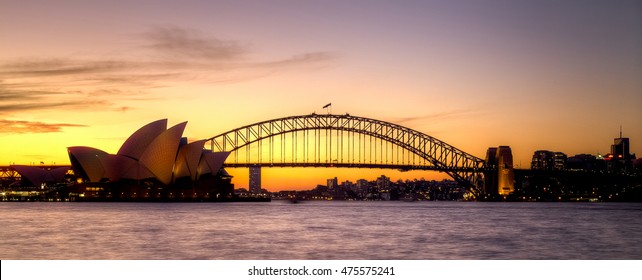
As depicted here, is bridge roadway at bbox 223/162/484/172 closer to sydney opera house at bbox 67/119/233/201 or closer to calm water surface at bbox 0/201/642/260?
sydney opera house at bbox 67/119/233/201

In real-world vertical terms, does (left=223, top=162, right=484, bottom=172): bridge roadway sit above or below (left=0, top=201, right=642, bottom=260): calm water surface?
above

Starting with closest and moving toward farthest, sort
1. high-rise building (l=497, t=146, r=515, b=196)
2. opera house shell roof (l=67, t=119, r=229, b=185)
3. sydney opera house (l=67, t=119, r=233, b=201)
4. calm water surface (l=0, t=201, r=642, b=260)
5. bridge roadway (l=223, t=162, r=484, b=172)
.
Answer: calm water surface (l=0, t=201, r=642, b=260) → opera house shell roof (l=67, t=119, r=229, b=185) → sydney opera house (l=67, t=119, r=233, b=201) → bridge roadway (l=223, t=162, r=484, b=172) → high-rise building (l=497, t=146, r=515, b=196)

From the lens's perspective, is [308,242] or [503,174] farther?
[503,174]

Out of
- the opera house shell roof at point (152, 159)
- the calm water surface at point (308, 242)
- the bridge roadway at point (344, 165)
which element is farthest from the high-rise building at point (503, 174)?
the calm water surface at point (308, 242)

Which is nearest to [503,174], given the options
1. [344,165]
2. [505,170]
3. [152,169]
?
[505,170]

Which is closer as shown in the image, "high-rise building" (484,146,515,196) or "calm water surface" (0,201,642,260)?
"calm water surface" (0,201,642,260)

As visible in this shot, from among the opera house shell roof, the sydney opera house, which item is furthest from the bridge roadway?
the sydney opera house

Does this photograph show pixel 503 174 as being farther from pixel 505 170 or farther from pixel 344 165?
pixel 344 165
